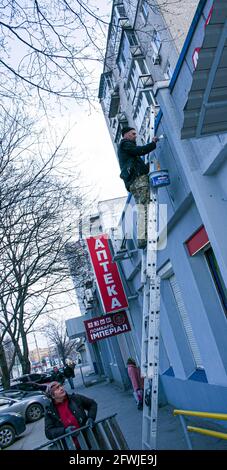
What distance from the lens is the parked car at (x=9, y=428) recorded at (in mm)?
11899

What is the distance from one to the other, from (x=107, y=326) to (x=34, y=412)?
6.56 m

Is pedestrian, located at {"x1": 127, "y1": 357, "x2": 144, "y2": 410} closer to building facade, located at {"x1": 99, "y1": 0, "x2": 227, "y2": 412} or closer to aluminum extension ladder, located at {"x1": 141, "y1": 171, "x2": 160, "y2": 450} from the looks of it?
building facade, located at {"x1": 99, "y1": 0, "x2": 227, "y2": 412}

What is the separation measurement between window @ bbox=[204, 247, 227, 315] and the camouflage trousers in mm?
1401

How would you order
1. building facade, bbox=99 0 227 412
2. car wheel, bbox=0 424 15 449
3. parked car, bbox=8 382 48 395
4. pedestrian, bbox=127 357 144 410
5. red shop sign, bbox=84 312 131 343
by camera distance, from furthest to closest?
1. parked car, bbox=8 382 48 395
2. red shop sign, bbox=84 312 131 343
3. car wheel, bbox=0 424 15 449
4. pedestrian, bbox=127 357 144 410
5. building facade, bbox=99 0 227 412

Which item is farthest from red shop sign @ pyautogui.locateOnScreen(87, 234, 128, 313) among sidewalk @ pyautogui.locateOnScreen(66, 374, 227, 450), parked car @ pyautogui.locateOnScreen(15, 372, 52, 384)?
parked car @ pyautogui.locateOnScreen(15, 372, 52, 384)

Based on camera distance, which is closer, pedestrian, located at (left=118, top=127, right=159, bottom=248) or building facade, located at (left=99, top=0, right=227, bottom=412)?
building facade, located at (left=99, top=0, right=227, bottom=412)

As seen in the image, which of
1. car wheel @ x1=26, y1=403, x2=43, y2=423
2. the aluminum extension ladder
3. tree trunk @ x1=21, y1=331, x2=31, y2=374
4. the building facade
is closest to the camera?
the building facade

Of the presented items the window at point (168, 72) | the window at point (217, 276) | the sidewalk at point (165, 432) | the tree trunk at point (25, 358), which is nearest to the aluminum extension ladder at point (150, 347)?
the window at point (217, 276)

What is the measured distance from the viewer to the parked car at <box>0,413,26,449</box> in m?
11.9

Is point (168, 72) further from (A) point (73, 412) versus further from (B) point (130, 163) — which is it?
(A) point (73, 412)

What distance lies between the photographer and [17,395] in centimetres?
1833

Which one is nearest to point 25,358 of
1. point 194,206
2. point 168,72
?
point 168,72

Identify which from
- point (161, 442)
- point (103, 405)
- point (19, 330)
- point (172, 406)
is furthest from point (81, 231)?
point (19, 330)

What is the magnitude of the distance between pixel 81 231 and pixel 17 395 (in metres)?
9.28
